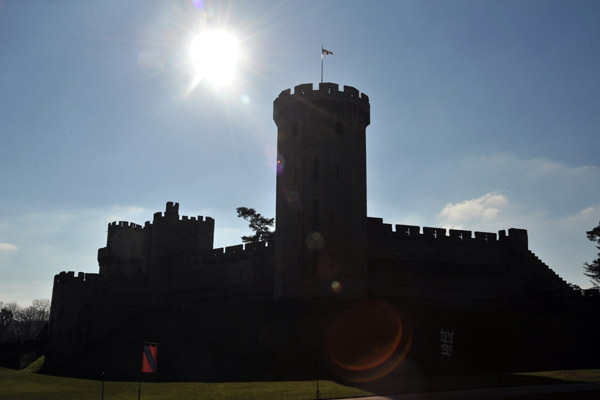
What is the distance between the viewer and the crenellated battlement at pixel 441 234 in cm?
4159

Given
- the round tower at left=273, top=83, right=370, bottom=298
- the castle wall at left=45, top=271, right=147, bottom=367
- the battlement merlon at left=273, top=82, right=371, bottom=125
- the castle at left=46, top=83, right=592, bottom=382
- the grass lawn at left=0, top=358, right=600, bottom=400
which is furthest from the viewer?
the castle wall at left=45, top=271, right=147, bottom=367

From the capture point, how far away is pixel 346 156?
37.5 metres

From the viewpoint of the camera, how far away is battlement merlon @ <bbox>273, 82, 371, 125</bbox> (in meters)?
37.9

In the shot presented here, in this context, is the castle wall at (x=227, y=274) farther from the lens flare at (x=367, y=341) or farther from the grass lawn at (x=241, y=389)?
the grass lawn at (x=241, y=389)

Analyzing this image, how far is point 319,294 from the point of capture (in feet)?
113

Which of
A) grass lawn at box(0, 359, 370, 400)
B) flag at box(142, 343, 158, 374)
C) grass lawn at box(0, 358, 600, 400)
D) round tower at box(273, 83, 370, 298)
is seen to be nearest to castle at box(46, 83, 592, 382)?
round tower at box(273, 83, 370, 298)

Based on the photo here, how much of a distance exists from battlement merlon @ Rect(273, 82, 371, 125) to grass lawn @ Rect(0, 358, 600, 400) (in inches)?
770

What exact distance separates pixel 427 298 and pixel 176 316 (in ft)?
65.4

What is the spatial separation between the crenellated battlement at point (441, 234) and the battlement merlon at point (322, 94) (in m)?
8.30

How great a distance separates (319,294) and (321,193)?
20.6 feet

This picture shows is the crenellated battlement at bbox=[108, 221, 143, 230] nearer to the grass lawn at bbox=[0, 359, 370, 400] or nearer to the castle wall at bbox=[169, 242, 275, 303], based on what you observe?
the castle wall at bbox=[169, 242, 275, 303]

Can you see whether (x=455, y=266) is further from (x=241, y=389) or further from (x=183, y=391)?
(x=183, y=391)

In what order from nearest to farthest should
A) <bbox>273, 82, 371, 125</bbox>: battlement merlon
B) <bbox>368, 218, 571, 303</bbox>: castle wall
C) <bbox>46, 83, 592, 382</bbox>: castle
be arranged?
<bbox>46, 83, 592, 382</bbox>: castle → <bbox>273, 82, 371, 125</bbox>: battlement merlon → <bbox>368, 218, 571, 303</bbox>: castle wall

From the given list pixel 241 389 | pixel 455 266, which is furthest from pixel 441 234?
pixel 241 389
